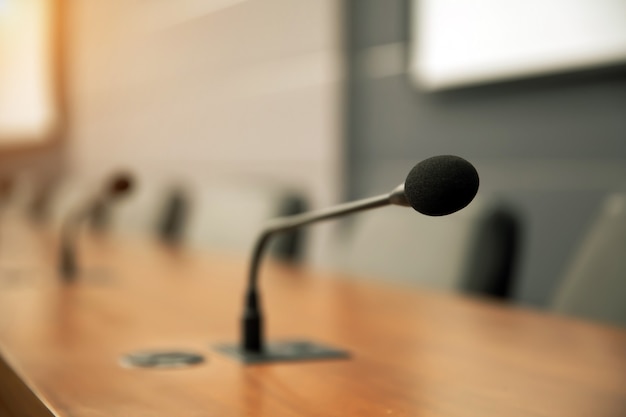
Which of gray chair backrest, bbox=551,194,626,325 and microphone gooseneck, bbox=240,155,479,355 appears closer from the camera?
microphone gooseneck, bbox=240,155,479,355

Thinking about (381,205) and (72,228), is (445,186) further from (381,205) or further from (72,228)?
(72,228)

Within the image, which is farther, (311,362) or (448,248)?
(448,248)

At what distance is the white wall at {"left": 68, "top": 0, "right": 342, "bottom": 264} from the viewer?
401 centimetres

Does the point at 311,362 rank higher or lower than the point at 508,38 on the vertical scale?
lower

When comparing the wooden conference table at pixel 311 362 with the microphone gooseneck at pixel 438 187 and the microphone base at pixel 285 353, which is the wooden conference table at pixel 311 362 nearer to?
the microphone base at pixel 285 353

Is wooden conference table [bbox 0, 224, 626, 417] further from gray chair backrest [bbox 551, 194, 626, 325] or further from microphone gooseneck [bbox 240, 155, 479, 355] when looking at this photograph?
microphone gooseneck [bbox 240, 155, 479, 355]

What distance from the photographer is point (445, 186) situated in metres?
0.80

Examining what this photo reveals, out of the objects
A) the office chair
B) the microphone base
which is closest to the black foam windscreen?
the microphone base

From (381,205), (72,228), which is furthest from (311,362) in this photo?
(72,228)

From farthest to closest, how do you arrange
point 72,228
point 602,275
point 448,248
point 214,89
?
point 214,89 → point 72,228 → point 448,248 → point 602,275

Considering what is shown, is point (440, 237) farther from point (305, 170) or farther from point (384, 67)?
point (305, 170)

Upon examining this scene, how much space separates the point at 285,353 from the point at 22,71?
21.7ft

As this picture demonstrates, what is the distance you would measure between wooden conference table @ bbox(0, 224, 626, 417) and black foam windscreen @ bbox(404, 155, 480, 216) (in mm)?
206

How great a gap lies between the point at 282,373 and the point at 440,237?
96cm
